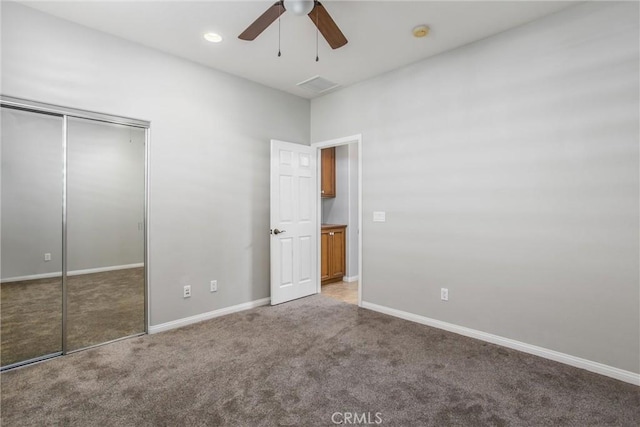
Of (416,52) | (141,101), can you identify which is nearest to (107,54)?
(141,101)

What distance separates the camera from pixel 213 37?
2873 mm

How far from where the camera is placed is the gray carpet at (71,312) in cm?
249

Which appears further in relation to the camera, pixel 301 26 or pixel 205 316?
pixel 205 316

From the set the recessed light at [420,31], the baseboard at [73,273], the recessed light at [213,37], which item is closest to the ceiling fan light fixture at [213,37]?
the recessed light at [213,37]

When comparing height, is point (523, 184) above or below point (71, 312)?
above

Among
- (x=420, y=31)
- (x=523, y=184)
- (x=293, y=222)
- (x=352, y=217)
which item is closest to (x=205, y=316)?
(x=293, y=222)

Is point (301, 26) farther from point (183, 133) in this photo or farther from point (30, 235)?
point (30, 235)

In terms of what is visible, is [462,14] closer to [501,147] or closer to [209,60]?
[501,147]

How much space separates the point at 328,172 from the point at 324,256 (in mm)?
1443

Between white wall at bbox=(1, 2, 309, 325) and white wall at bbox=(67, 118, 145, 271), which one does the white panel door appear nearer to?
white wall at bbox=(1, 2, 309, 325)

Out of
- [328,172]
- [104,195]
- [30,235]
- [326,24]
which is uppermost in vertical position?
[326,24]

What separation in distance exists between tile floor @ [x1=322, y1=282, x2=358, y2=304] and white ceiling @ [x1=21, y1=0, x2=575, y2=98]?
292 cm

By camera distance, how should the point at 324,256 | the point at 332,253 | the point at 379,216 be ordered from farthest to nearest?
the point at 332,253 → the point at 324,256 → the point at 379,216

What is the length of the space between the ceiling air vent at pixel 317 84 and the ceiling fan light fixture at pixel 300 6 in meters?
1.66
